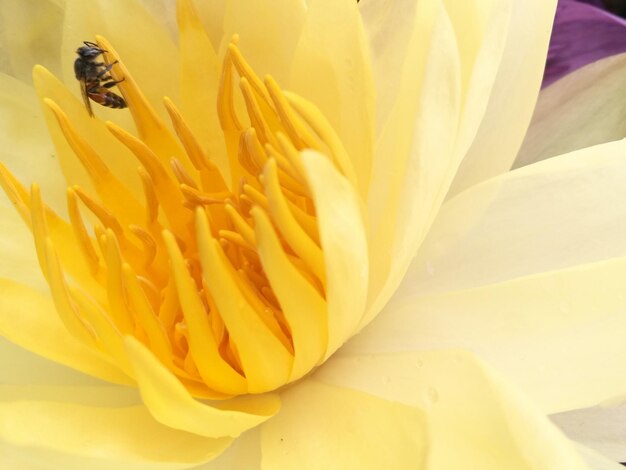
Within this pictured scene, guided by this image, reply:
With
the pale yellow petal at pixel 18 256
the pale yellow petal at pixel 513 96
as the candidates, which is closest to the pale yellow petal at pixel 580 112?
the pale yellow petal at pixel 513 96

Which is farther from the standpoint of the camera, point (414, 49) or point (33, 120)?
point (33, 120)

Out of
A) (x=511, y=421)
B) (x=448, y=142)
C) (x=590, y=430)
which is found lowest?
(x=590, y=430)

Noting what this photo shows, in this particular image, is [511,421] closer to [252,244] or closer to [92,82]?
[252,244]

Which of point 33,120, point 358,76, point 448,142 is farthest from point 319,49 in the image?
point 33,120

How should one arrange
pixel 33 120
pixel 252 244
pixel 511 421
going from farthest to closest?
pixel 33 120 < pixel 252 244 < pixel 511 421

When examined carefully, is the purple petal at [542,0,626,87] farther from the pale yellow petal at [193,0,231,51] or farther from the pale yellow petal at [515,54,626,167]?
the pale yellow petal at [193,0,231,51]

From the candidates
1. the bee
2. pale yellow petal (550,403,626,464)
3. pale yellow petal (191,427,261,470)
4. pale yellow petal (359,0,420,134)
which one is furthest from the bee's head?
pale yellow petal (550,403,626,464)

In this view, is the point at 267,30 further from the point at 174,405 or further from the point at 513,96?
the point at 174,405
